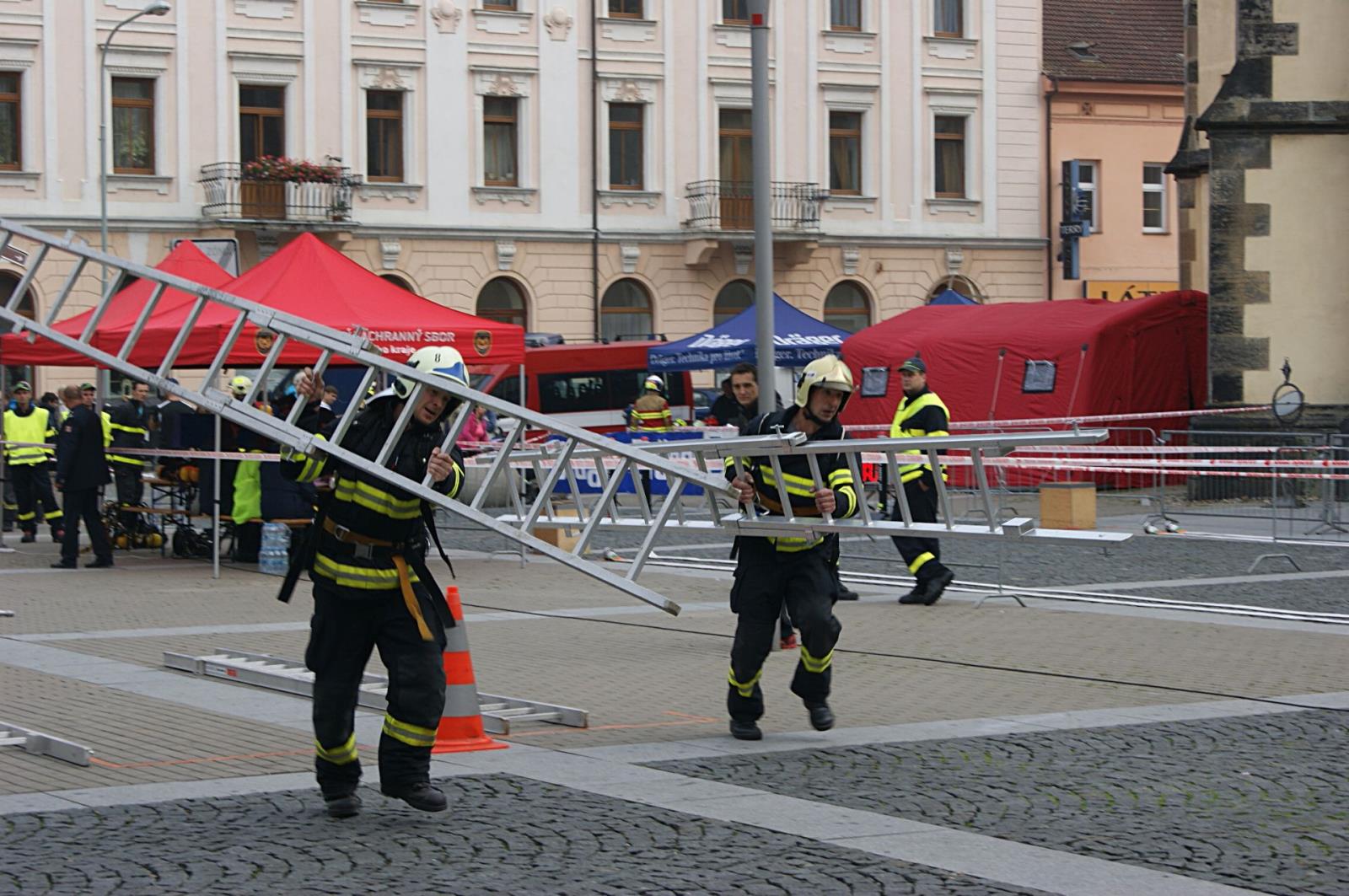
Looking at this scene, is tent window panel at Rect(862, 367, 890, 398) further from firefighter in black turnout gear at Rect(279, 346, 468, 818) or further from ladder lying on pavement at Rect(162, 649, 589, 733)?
firefighter in black turnout gear at Rect(279, 346, 468, 818)

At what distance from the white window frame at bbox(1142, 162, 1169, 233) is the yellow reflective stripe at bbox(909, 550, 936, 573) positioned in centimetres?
3685

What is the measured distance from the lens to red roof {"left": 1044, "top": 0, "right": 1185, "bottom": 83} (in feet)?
164

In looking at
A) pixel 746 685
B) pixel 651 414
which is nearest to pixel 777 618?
pixel 746 685

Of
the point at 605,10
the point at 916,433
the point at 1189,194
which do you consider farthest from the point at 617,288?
the point at 916,433

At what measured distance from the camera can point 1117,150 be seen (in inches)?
1956

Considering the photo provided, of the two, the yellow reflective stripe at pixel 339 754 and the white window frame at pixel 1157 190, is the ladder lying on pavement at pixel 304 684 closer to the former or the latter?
the yellow reflective stripe at pixel 339 754

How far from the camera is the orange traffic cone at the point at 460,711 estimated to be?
343 inches

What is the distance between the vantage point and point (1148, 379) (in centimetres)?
2950

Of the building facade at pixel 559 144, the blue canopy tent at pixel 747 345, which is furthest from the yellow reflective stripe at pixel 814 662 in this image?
the building facade at pixel 559 144

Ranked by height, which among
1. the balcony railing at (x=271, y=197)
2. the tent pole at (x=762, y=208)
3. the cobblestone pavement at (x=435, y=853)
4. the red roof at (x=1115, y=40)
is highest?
the red roof at (x=1115, y=40)

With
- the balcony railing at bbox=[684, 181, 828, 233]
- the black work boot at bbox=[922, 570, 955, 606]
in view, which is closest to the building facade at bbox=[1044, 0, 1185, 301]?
the balcony railing at bbox=[684, 181, 828, 233]

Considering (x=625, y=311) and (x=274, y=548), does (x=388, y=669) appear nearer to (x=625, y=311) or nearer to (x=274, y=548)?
(x=274, y=548)

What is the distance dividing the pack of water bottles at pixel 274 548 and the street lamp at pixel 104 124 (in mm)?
18054

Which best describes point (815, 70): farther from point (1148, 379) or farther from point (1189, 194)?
point (1148, 379)
